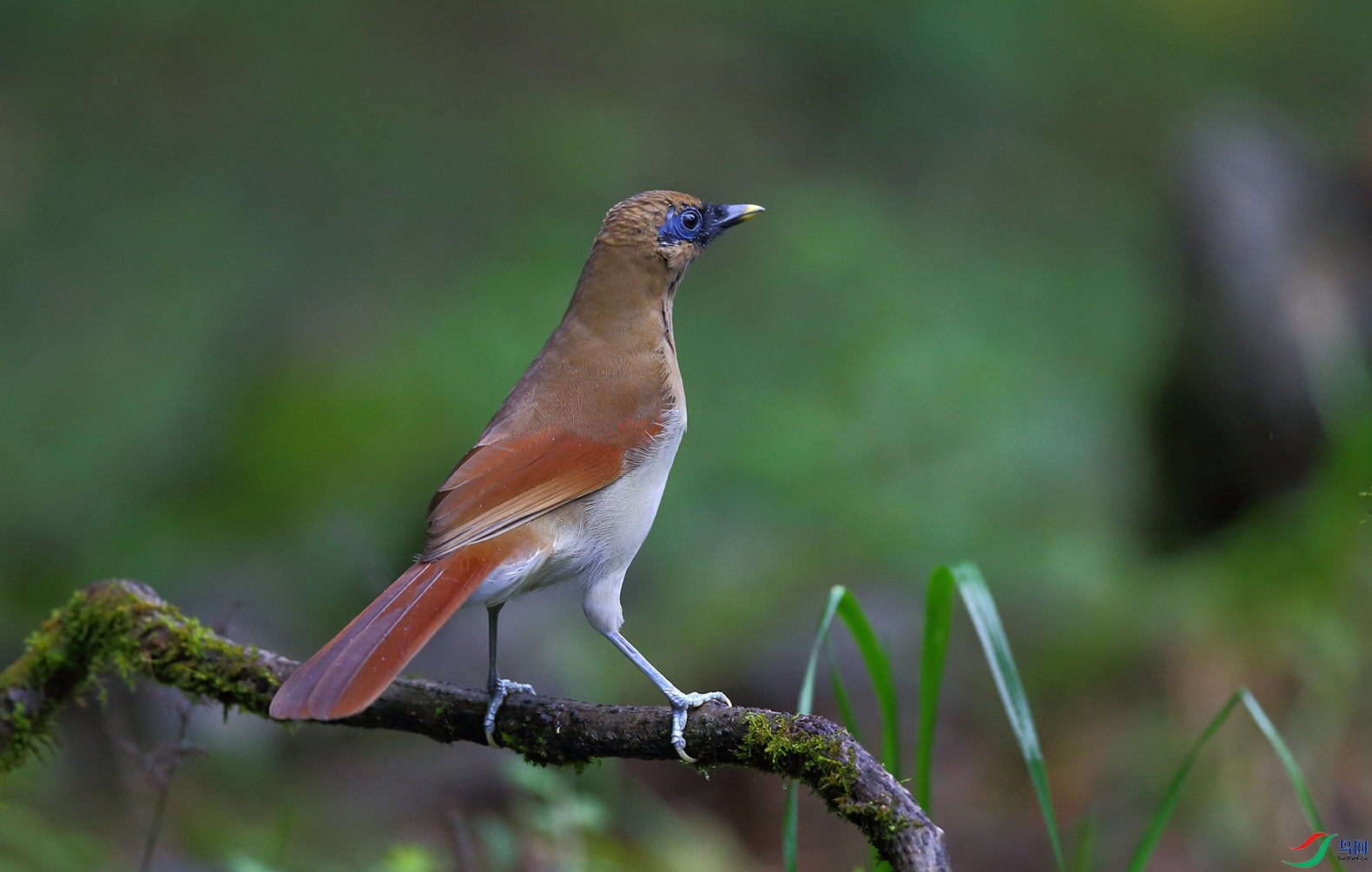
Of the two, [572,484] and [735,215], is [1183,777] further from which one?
[735,215]

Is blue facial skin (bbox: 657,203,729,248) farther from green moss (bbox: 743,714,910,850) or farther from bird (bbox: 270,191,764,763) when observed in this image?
green moss (bbox: 743,714,910,850)

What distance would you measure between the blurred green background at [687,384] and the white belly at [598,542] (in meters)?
0.70

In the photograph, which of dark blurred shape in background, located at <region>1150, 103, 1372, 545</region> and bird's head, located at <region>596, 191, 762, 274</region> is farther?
dark blurred shape in background, located at <region>1150, 103, 1372, 545</region>

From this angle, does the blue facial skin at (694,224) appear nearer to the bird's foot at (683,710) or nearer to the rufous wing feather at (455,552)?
the rufous wing feather at (455,552)

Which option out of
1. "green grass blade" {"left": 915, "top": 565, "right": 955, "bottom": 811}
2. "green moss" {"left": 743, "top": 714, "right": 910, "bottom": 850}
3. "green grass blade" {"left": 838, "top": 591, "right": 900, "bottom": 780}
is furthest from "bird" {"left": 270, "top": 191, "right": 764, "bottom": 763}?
"green grass blade" {"left": 915, "top": 565, "right": 955, "bottom": 811}

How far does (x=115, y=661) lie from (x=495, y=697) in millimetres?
998

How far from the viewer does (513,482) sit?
2941mm

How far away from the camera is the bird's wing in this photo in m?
2.79

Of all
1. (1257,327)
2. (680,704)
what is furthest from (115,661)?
(1257,327)

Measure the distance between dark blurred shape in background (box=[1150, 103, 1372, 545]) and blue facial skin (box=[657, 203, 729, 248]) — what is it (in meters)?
3.65

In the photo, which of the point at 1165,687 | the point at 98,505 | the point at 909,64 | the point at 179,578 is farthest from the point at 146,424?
the point at 909,64

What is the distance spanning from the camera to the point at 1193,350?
264 inches

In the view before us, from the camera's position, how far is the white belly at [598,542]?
2945mm

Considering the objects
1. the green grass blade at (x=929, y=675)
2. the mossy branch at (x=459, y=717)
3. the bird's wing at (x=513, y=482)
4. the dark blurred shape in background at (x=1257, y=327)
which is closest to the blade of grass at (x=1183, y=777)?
the green grass blade at (x=929, y=675)
